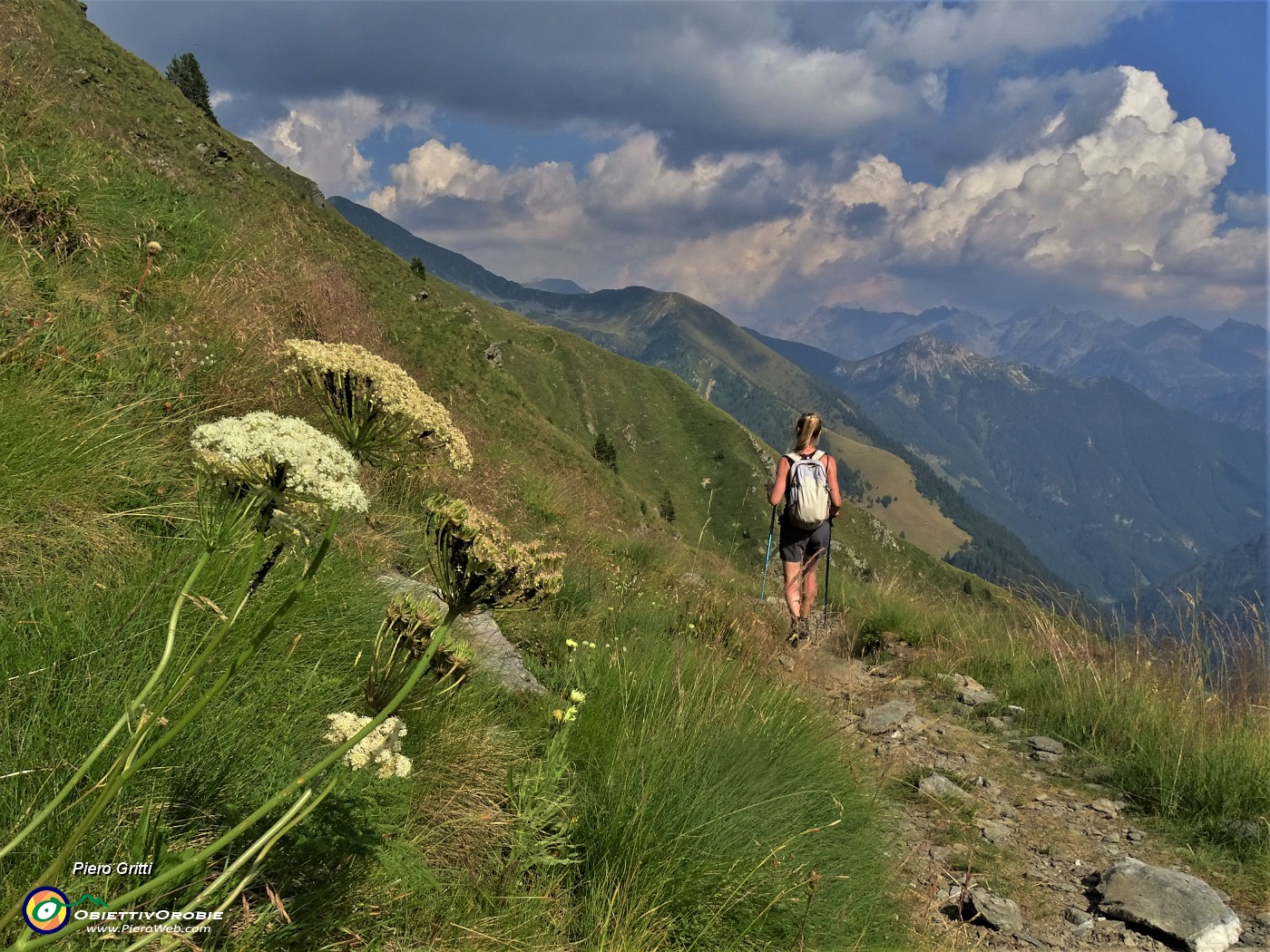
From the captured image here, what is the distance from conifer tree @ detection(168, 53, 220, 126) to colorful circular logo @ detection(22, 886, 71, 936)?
9889cm

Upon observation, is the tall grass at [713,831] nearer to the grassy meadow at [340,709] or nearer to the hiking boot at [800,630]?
the grassy meadow at [340,709]

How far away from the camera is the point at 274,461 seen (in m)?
1.80

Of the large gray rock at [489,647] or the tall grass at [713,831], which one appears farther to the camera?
the large gray rock at [489,647]

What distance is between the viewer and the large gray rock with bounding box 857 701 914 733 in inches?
284

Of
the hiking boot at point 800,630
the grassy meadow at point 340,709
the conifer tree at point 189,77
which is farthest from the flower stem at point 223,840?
the conifer tree at point 189,77

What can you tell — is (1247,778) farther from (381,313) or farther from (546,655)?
(381,313)

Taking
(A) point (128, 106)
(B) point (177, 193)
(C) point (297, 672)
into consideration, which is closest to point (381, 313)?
(B) point (177, 193)

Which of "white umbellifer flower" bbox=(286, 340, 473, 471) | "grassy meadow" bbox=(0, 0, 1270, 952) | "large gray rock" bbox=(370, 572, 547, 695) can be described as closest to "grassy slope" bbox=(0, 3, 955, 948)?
"grassy meadow" bbox=(0, 0, 1270, 952)

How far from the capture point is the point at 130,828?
2107mm

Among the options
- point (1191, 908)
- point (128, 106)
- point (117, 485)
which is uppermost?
point (128, 106)

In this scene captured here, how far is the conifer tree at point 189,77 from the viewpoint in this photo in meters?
79.4

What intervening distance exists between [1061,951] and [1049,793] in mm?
2241

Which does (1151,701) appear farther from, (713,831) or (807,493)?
(713,831)

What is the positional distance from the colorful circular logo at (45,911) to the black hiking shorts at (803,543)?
352 inches
